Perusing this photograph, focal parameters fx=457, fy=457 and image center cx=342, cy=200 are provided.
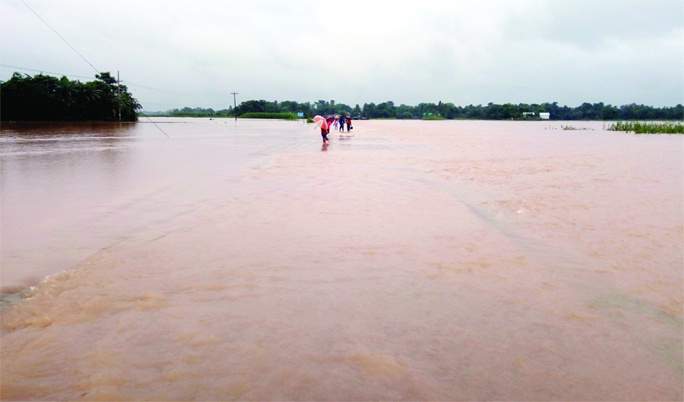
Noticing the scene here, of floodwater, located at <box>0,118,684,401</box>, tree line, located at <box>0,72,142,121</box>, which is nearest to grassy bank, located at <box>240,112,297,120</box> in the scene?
tree line, located at <box>0,72,142,121</box>

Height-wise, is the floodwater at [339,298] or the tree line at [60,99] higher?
the tree line at [60,99]

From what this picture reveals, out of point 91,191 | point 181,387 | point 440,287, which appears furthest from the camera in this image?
point 91,191

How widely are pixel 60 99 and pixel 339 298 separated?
6184 centimetres

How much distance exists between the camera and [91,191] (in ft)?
28.2

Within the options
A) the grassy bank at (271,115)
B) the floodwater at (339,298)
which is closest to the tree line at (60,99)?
the floodwater at (339,298)

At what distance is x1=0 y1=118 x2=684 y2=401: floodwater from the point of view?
8.73ft

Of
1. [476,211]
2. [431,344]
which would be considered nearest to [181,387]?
Answer: [431,344]

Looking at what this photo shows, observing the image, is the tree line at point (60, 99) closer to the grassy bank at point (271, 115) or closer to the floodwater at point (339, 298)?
the floodwater at point (339, 298)

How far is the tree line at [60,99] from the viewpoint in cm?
5080

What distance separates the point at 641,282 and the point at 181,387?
412 centimetres

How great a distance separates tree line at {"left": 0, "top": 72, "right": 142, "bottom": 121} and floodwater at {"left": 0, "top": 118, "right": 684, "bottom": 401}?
53.3 m

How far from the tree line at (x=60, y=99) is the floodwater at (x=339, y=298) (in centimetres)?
5334

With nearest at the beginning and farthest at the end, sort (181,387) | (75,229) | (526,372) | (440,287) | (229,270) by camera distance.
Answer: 1. (181,387)
2. (526,372)
3. (440,287)
4. (229,270)
5. (75,229)

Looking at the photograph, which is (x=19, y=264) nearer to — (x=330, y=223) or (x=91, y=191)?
(x=330, y=223)
